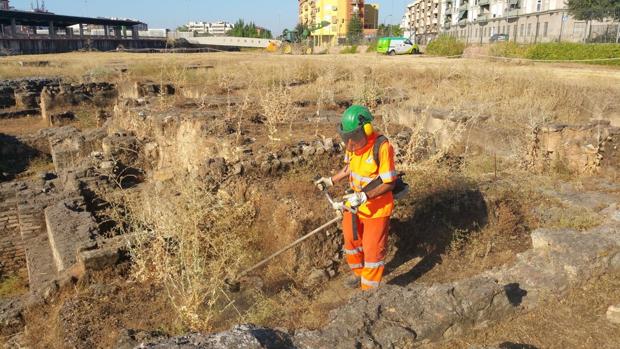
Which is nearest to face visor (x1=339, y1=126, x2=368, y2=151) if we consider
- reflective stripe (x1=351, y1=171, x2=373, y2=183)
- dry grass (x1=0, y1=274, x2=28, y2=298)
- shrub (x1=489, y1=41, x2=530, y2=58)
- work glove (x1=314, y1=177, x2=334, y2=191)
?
reflective stripe (x1=351, y1=171, x2=373, y2=183)

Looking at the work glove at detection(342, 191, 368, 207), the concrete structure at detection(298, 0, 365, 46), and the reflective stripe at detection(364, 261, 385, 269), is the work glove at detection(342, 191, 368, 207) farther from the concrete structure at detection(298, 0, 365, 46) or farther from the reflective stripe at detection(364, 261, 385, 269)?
the concrete structure at detection(298, 0, 365, 46)

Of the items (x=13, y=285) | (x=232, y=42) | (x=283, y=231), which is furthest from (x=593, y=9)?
(x=232, y=42)

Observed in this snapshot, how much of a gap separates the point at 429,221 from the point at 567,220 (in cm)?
136

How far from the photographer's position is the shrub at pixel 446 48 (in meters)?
29.0

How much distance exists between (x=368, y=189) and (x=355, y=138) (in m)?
0.42

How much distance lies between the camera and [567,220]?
4.82 metres

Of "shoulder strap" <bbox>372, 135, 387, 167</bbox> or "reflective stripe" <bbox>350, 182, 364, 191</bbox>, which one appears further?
"reflective stripe" <bbox>350, 182, 364, 191</bbox>

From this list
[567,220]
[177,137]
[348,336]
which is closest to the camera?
[348,336]

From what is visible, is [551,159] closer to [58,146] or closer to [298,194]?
[298,194]

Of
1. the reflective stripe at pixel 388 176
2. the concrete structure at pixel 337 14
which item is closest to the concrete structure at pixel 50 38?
the concrete structure at pixel 337 14

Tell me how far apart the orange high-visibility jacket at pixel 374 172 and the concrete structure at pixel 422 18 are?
57.7 meters

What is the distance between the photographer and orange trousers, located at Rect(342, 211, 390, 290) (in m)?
3.89

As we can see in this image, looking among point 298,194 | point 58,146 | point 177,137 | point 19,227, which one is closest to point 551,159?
point 298,194

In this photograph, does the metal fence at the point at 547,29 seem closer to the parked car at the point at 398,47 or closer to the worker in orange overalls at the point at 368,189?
the parked car at the point at 398,47
